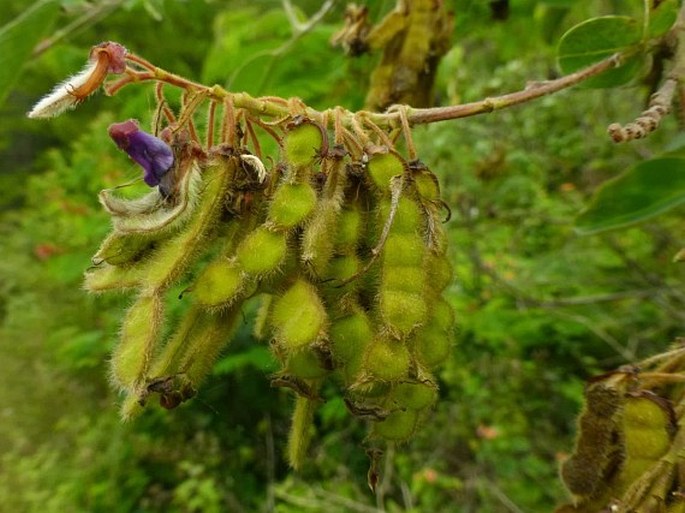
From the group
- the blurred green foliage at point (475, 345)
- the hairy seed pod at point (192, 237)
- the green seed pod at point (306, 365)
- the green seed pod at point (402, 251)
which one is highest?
the hairy seed pod at point (192, 237)

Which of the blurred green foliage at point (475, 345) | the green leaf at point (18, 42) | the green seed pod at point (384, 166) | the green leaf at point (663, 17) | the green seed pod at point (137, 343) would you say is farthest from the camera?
the blurred green foliage at point (475, 345)

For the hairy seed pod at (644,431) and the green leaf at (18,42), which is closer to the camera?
the hairy seed pod at (644,431)

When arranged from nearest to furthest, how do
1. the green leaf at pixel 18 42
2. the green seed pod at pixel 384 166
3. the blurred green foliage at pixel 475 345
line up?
the green seed pod at pixel 384 166
the green leaf at pixel 18 42
the blurred green foliage at pixel 475 345

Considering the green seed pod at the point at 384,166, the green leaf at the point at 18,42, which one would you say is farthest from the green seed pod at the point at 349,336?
the green leaf at the point at 18,42

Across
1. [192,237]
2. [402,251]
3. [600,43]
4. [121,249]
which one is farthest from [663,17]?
[121,249]

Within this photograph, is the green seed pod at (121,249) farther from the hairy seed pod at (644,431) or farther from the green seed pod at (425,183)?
the hairy seed pod at (644,431)

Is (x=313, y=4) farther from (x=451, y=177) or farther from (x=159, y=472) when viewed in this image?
(x=159, y=472)

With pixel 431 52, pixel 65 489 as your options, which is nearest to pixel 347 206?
pixel 431 52

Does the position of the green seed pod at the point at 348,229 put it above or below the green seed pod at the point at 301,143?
below
